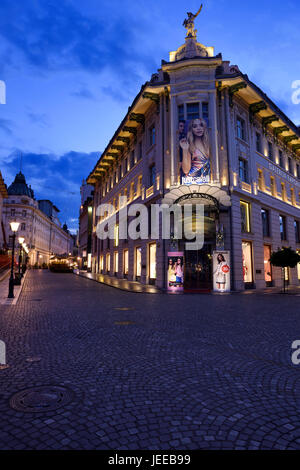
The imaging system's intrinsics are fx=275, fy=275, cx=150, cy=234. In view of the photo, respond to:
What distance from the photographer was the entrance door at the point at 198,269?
20.6 meters

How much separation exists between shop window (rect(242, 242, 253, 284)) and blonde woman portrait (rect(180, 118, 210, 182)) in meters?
6.54

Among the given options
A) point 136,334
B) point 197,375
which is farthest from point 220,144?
point 197,375

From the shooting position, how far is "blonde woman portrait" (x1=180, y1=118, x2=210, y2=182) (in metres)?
20.8

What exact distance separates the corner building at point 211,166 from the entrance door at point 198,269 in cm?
7

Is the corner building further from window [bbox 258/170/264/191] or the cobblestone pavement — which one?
the cobblestone pavement

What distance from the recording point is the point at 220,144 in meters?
21.7

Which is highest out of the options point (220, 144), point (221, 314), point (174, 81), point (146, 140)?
point (174, 81)

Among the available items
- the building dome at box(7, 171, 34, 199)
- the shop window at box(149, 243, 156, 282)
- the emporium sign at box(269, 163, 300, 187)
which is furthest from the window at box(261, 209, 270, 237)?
the building dome at box(7, 171, 34, 199)

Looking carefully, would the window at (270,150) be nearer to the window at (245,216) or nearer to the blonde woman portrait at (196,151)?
the window at (245,216)

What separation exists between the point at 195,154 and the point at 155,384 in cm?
1914

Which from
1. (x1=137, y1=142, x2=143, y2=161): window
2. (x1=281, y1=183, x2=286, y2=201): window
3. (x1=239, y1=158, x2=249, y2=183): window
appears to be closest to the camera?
(x1=239, y1=158, x2=249, y2=183): window
